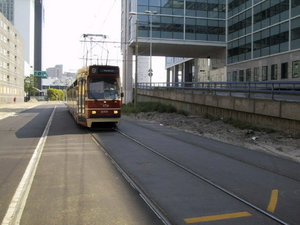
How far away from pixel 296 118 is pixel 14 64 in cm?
7658

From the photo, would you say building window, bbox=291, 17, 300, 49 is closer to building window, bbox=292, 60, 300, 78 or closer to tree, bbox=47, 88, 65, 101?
building window, bbox=292, 60, 300, 78

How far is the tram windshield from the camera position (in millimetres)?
15641

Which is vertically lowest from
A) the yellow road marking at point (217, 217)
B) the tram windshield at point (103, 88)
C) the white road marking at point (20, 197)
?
the white road marking at point (20, 197)

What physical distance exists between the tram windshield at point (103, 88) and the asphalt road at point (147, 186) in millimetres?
4916

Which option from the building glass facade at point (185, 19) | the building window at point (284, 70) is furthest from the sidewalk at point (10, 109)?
the building window at point (284, 70)

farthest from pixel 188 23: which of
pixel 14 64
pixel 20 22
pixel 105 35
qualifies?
pixel 20 22

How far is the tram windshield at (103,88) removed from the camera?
15.6 m

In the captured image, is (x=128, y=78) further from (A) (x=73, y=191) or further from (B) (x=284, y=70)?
(A) (x=73, y=191)

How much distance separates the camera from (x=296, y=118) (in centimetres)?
1248

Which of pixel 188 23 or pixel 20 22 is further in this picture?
pixel 20 22

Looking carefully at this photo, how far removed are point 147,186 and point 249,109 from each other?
10605mm

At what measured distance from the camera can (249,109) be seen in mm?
15656

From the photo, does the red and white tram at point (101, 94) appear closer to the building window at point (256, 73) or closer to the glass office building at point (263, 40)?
the glass office building at point (263, 40)

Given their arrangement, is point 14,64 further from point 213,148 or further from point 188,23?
point 213,148
